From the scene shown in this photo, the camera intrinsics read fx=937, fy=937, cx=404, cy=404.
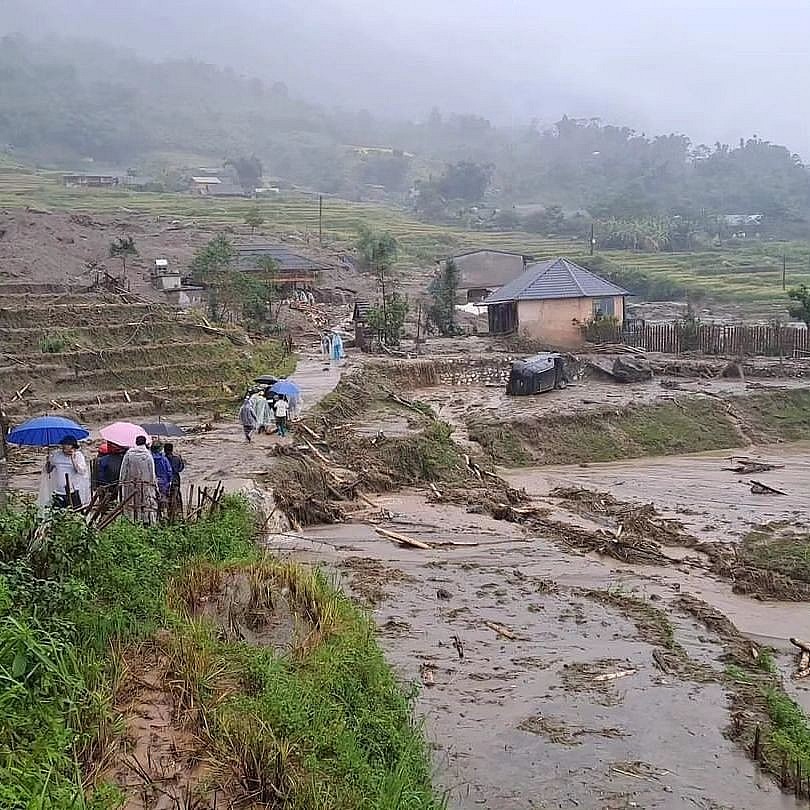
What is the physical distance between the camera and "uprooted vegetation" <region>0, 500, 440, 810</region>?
5586 mm

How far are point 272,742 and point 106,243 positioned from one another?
4759 centimetres

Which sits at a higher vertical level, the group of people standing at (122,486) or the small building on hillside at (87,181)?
the small building on hillside at (87,181)

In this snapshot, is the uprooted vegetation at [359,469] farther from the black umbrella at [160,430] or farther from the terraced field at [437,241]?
the terraced field at [437,241]

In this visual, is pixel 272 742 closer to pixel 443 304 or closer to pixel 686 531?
pixel 686 531

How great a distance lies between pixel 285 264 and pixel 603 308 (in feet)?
58.4

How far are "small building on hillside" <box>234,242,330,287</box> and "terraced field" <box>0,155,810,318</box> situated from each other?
37.7 ft

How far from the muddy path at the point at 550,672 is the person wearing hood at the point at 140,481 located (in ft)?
9.74

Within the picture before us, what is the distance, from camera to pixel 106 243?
50031 millimetres

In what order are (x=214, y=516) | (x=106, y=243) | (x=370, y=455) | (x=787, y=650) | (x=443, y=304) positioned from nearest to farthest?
(x=214, y=516), (x=787, y=650), (x=370, y=455), (x=443, y=304), (x=106, y=243)

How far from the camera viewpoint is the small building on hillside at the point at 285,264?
47.4 meters

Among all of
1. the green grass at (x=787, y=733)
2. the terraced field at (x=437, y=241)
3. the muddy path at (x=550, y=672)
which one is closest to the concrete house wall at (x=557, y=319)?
the terraced field at (x=437, y=241)

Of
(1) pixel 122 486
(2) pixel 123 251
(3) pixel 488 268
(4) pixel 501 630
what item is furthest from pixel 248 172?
(4) pixel 501 630

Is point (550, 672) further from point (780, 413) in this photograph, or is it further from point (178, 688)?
point (780, 413)

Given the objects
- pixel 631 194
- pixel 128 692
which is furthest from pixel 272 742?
pixel 631 194
